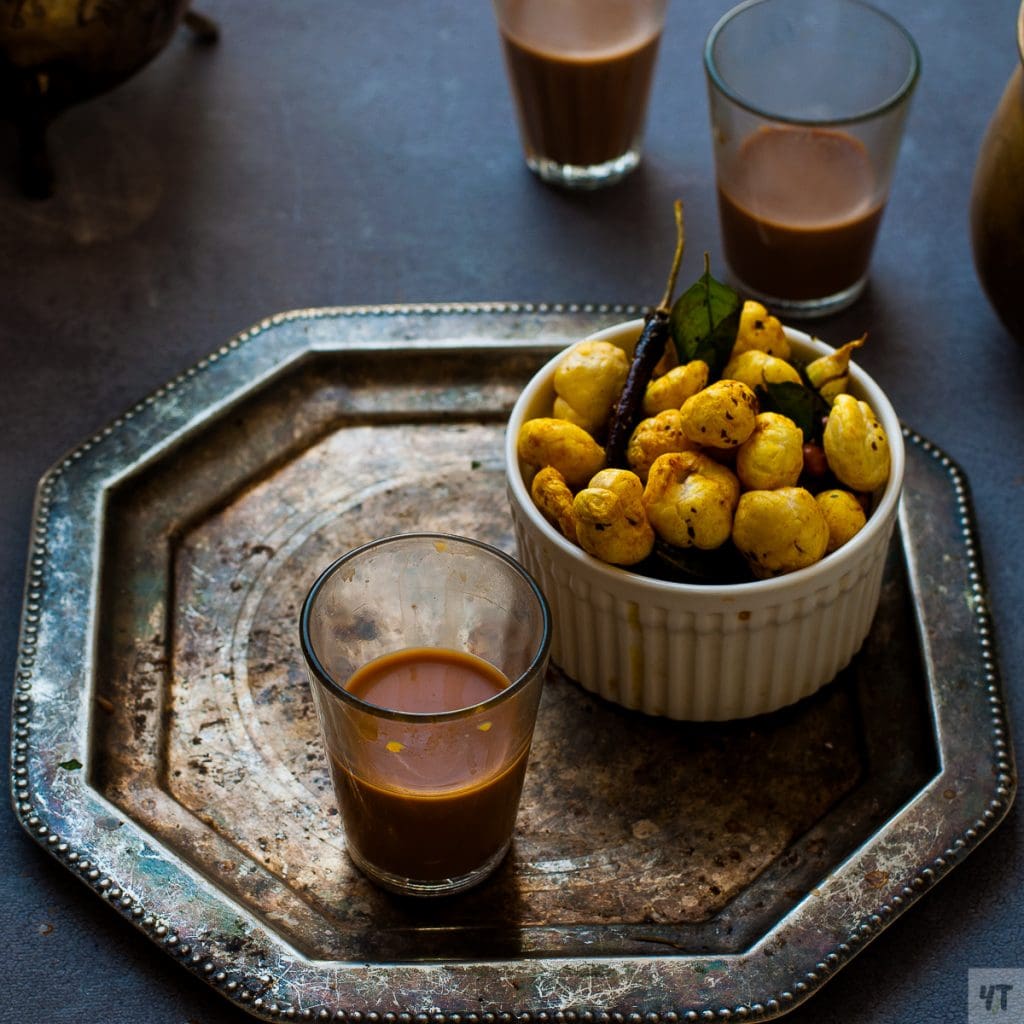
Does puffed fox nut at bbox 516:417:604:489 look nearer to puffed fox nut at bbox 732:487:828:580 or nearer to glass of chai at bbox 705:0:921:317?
puffed fox nut at bbox 732:487:828:580

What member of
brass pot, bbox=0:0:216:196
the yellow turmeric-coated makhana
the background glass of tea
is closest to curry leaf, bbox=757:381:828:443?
the yellow turmeric-coated makhana

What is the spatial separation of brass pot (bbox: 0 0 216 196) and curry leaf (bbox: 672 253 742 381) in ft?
1.85

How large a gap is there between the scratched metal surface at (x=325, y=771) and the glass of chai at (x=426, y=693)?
0.04 m

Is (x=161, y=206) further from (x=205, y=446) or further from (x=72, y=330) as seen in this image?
(x=205, y=446)

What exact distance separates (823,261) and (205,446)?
1.50 ft

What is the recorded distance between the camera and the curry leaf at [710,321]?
2.60ft

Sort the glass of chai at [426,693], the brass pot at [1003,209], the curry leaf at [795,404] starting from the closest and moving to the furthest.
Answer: the glass of chai at [426,693] → the curry leaf at [795,404] → the brass pot at [1003,209]

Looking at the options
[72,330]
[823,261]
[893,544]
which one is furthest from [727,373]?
[72,330]

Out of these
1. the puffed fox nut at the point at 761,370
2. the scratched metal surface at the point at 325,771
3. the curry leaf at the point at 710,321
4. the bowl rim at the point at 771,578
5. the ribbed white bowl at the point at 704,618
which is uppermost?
the curry leaf at the point at 710,321

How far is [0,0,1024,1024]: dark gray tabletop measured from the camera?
3.39ft

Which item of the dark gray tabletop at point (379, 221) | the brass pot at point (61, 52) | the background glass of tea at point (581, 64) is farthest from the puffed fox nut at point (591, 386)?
the brass pot at point (61, 52)

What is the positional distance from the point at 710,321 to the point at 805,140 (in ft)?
Result: 0.93

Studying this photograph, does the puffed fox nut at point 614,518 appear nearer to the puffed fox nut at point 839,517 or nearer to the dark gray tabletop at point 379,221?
the puffed fox nut at point 839,517

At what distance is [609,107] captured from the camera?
1.14m
